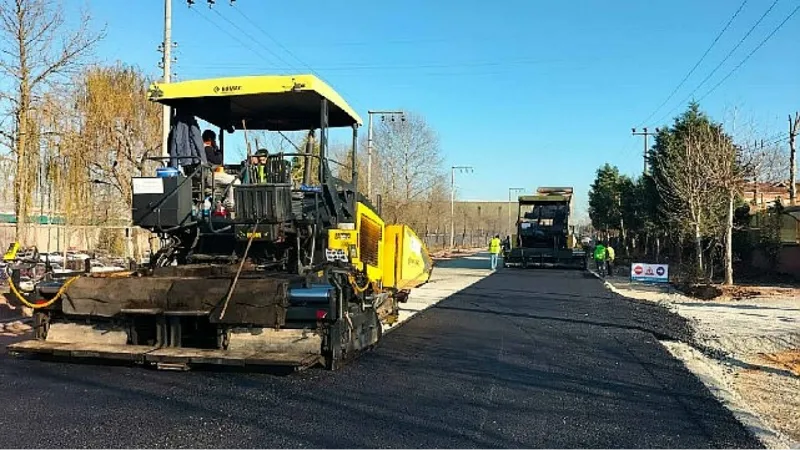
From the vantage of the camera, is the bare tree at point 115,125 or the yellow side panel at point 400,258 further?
the bare tree at point 115,125

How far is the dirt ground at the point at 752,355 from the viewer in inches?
236

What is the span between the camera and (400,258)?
10.9m

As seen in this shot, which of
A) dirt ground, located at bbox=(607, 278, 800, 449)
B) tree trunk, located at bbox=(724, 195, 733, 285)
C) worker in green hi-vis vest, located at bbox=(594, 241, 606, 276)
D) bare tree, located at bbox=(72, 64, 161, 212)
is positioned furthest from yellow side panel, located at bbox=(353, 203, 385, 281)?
worker in green hi-vis vest, located at bbox=(594, 241, 606, 276)

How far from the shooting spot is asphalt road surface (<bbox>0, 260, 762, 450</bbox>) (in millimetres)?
4980

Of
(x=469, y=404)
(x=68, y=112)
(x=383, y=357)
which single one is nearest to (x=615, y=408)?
(x=469, y=404)

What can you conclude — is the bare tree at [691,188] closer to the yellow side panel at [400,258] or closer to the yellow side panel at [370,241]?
the yellow side panel at [400,258]

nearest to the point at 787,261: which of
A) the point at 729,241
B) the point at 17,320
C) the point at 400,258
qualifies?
the point at 729,241

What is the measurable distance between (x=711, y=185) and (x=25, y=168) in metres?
19.4

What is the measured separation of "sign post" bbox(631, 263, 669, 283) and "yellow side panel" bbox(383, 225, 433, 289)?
46.5 ft

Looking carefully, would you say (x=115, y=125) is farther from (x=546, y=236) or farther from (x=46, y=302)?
(x=546, y=236)

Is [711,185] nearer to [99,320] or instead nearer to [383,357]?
[383,357]

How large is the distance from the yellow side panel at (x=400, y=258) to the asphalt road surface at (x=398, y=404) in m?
1.54

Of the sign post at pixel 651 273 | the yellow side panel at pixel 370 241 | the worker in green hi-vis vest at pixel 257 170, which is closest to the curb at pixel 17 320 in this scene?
the worker in green hi-vis vest at pixel 257 170

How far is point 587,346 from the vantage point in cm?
948
